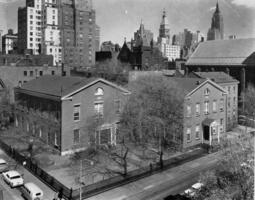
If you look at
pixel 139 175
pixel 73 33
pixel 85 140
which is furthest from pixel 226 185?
pixel 73 33

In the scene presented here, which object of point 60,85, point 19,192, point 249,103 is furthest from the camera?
point 249,103

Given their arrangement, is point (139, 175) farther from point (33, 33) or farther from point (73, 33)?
point (33, 33)

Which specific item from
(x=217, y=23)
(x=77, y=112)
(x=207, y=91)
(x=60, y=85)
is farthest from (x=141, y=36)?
(x=77, y=112)

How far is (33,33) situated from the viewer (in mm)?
99812

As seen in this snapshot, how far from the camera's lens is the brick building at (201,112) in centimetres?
3150

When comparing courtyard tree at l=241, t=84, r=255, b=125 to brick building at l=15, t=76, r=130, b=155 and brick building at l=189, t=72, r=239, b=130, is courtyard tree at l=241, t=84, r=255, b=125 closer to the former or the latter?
brick building at l=189, t=72, r=239, b=130

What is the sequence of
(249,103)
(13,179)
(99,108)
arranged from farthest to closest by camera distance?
(249,103) → (99,108) → (13,179)

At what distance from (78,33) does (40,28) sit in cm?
1556

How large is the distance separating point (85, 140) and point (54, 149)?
3.46m

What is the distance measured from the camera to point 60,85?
102 feet

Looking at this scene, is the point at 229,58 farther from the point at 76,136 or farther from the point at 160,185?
the point at 160,185

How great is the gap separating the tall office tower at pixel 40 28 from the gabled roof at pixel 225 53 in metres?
50.1

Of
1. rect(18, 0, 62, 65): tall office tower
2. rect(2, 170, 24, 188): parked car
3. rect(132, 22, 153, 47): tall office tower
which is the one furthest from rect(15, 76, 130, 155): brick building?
rect(18, 0, 62, 65): tall office tower

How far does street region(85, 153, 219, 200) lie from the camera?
20.1 metres
